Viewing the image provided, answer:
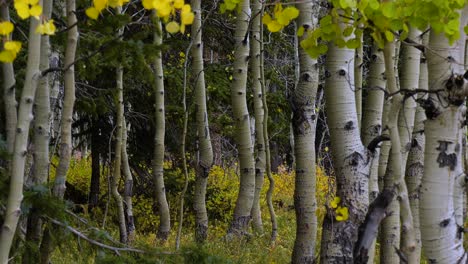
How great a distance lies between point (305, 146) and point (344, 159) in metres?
1.43

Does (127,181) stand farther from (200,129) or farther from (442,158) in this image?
(442,158)

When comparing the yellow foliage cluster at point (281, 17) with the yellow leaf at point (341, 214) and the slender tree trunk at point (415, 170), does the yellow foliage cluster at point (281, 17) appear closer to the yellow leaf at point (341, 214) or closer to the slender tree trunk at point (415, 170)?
the yellow leaf at point (341, 214)

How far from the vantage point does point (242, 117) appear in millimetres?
9695

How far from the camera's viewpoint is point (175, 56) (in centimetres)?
1321

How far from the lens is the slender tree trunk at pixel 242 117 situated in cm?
948

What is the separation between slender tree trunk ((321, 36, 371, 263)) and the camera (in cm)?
485

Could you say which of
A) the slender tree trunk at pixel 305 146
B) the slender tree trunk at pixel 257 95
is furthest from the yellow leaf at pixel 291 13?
the slender tree trunk at pixel 257 95

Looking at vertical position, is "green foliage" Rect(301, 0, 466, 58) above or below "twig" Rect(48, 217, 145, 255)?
above

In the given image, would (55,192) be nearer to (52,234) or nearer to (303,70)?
(52,234)

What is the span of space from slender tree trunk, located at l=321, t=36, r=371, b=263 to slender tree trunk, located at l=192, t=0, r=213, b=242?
4.40 metres

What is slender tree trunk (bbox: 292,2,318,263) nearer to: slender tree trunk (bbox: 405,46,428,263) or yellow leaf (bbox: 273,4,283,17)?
slender tree trunk (bbox: 405,46,428,263)

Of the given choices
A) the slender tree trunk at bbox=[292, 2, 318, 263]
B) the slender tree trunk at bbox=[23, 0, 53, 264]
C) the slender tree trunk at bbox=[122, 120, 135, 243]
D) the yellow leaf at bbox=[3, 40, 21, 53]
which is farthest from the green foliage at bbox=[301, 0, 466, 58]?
the slender tree trunk at bbox=[122, 120, 135, 243]

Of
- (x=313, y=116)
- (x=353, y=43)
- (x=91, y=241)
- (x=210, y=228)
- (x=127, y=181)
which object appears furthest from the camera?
(x=210, y=228)

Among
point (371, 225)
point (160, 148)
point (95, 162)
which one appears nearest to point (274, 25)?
point (371, 225)
